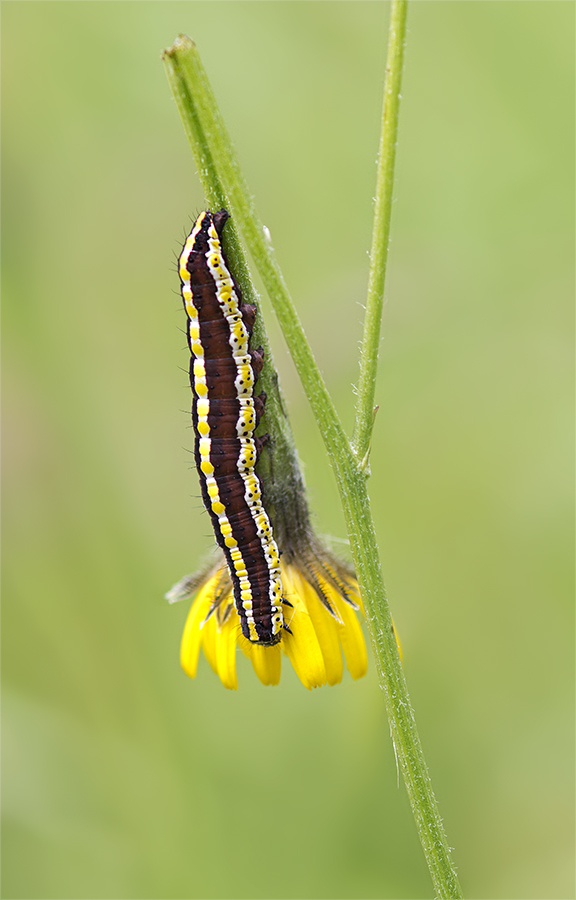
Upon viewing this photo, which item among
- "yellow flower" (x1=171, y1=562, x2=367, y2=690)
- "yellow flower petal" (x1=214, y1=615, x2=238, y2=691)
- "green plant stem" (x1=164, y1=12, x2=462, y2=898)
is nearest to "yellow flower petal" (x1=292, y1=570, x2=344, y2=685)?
"yellow flower" (x1=171, y1=562, x2=367, y2=690)

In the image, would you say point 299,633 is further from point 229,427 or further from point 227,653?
point 229,427

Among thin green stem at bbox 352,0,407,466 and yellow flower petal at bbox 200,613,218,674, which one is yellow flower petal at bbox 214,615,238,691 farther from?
thin green stem at bbox 352,0,407,466

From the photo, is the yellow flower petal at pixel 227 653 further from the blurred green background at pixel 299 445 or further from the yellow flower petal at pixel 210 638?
the blurred green background at pixel 299 445

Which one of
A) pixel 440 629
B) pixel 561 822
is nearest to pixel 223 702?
pixel 440 629

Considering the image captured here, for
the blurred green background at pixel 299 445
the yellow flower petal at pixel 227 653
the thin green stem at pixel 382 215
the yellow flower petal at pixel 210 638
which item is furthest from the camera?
the blurred green background at pixel 299 445

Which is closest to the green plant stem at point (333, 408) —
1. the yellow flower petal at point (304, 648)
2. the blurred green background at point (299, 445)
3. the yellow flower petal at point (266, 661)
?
the yellow flower petal at point (304, 648)

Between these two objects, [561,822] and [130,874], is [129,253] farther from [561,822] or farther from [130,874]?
[561,822]
